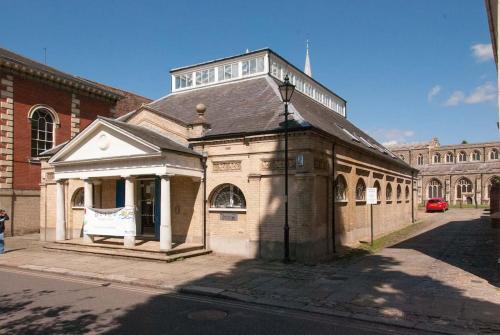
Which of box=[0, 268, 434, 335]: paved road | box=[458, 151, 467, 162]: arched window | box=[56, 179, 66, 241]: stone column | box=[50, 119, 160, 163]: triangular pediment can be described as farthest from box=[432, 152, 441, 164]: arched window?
box=[0, 268, 434, 335]: paved road

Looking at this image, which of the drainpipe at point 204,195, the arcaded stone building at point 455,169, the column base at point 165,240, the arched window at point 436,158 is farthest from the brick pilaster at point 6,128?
the arched window at point 436,158

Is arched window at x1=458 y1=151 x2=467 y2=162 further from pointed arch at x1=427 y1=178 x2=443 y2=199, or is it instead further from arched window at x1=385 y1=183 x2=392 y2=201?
arched window at x1=385 y1=183 x2=392 y2=201

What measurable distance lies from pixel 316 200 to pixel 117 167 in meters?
7.88

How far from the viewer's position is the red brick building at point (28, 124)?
22219 mm

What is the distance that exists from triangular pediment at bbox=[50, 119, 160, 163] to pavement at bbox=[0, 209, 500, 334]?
4.01 m

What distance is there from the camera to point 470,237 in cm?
2156

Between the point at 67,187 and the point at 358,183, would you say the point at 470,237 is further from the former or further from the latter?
the point at 67,187

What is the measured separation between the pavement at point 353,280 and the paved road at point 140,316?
0.49m

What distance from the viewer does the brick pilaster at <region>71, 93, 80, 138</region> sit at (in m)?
26.2

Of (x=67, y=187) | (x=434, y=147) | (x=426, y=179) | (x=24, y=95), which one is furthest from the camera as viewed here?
(x=434, y=147)

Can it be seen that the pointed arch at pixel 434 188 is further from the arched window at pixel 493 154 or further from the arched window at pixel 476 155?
the arched window at pixel 493 154

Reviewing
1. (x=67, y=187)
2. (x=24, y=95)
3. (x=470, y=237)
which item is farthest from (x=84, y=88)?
(x=470, y=237)

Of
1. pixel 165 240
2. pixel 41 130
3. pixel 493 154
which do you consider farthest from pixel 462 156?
pixel 165 240

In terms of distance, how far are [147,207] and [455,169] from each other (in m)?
68.9
